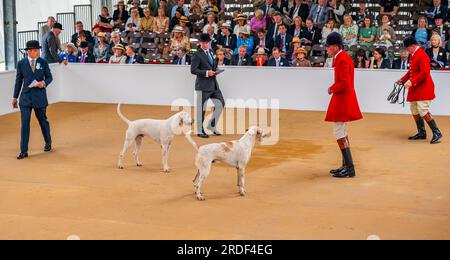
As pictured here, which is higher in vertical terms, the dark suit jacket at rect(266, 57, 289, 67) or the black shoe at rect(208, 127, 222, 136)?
the dark suit jacket at rect(266, 57, 289, 67)

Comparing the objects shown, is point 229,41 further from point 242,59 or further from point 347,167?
point 347,167

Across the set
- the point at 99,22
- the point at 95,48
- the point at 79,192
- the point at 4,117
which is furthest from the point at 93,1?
the point at 79,192

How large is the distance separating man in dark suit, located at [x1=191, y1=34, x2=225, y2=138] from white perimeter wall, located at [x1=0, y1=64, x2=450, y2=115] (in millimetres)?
3084

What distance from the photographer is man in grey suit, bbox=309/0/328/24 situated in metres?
18.9

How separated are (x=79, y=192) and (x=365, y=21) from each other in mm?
10434

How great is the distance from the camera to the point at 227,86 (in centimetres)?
1638

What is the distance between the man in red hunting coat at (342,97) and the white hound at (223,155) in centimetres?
138

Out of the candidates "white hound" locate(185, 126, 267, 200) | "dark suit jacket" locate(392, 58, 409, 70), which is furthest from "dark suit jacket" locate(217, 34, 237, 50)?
"white hound" locate(185, 126, 267, 200)

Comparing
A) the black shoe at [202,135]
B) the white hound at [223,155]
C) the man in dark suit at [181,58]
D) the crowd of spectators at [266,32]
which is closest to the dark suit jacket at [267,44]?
the crowd of spectators at [266,32]

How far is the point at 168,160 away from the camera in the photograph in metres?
11.3

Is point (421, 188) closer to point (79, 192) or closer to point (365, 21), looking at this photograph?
point (79, 192)

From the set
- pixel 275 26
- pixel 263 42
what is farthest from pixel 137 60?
pixel 275 26

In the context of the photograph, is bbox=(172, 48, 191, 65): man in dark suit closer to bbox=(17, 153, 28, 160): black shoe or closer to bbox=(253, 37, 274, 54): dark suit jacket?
bbox=(253, 37, 274, 54): dark suit jacket

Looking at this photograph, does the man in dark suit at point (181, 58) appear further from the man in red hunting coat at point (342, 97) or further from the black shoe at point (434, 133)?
the man in red hunting coat at point (342, 97)
